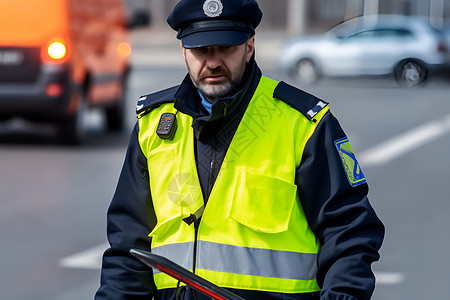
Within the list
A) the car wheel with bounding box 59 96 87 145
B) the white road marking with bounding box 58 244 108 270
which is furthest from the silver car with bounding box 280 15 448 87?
the white road marking with bounding box 58 244 108 270

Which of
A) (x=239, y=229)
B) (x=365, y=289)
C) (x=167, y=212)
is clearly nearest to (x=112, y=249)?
(x=167, y=212)

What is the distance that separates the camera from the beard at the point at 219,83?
2738 mm

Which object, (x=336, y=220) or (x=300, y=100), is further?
(x=300, y=100)

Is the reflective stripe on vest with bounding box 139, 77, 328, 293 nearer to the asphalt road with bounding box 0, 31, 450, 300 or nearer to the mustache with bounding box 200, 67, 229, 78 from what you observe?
the mustache with bounding box 200, 67, 229, 78

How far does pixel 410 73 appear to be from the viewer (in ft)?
79.8

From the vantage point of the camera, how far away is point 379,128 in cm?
1507

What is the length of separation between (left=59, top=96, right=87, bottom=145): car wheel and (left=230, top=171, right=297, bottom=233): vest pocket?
961cm

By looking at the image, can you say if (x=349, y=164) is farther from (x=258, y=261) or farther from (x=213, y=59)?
(x=213, y=59)

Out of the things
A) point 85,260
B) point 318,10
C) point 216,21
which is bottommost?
point 318,10

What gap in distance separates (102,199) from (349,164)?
6.88 metres

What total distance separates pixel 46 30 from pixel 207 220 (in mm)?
9369

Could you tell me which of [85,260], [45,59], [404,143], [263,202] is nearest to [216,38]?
[263,202]

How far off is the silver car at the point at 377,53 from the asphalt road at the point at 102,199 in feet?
20.0

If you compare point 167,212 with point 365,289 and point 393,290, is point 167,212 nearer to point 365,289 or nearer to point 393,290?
point 365,289
